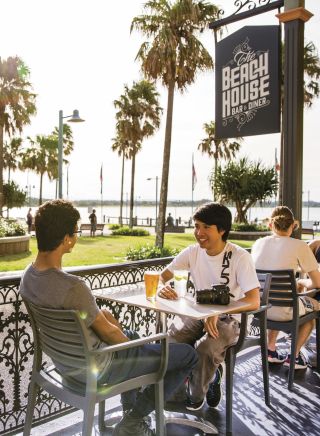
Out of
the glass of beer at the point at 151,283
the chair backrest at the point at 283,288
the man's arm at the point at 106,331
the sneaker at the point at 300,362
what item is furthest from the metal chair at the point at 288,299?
the man's arm at the point at 106,331

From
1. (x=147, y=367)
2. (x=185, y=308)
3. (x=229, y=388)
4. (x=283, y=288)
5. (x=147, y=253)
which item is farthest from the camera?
(x=147, y=253)

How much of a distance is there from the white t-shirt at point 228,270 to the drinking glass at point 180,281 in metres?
0.15

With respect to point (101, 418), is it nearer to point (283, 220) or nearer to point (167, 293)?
point (167, 293)

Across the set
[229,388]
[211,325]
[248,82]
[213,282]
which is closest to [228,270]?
[213,282]

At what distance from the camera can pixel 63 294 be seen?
235cm

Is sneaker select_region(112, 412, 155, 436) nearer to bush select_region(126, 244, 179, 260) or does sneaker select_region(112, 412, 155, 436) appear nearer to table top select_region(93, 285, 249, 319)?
table top select_region(93, 285, 249, 319)

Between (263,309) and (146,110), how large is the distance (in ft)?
99.1

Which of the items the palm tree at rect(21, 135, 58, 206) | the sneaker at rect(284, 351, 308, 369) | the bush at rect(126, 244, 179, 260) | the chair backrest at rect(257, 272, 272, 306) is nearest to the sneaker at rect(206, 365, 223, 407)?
the chair backrest at rect(257, 272, 272, 306)

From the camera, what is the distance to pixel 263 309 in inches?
139

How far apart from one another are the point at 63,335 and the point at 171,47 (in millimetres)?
16712

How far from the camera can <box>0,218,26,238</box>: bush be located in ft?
60.1

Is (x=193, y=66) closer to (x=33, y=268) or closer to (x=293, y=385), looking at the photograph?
(x=293, y=385)

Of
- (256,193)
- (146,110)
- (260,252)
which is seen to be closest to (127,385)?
(260,252)

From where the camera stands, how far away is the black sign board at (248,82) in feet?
16.6
